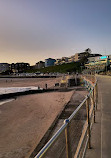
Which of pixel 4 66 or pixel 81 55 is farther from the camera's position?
pixel 4 66

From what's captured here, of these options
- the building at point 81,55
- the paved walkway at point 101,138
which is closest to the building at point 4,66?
Answer: the building at point 81,55

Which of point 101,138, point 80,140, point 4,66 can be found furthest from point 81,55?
point 80,140

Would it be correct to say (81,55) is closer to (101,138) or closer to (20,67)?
(20,67)

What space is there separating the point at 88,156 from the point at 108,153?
1.75ft

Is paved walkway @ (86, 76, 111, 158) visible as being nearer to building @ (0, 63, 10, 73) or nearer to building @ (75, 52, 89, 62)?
building @ (75, 52, 89, 62)

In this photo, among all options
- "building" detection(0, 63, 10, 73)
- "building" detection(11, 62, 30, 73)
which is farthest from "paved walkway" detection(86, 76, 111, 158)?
"building" detection(0, 63, 10, 73)

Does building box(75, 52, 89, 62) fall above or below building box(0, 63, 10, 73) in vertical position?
above

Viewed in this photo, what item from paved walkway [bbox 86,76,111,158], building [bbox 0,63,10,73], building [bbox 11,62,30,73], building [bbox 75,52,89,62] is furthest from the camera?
building [bbox 0,63,10,73]

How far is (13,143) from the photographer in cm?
815

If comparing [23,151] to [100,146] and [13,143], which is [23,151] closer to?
[13,143]

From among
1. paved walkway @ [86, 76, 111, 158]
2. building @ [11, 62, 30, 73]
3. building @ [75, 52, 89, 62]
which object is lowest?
paved walkway @ [86, 76, 111, 158]

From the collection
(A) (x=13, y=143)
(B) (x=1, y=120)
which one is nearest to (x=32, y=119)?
→ (B) (x=1, y=120)

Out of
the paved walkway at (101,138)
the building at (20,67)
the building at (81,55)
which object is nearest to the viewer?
the paved walkway at (101,138)

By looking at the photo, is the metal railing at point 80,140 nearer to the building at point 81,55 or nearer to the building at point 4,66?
the building at point 81,55
